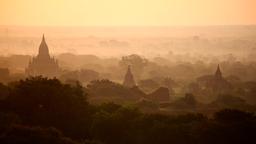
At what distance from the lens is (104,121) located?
893 inches

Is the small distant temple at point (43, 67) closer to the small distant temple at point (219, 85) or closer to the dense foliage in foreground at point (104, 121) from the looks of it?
the small distant temple at point (219, 85)

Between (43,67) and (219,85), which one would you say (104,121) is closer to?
(219,85)

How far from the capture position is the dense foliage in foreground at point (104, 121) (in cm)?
2223

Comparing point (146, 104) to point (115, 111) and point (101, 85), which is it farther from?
point (115, 111)

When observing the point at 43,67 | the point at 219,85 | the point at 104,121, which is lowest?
the point at 104,121

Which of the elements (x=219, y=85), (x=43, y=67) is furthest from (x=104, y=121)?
(x=43, y=67)

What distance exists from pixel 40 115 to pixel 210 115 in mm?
13106

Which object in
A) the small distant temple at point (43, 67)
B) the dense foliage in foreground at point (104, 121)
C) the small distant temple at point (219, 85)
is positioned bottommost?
the dense foliage in foreground at point (104, 121)

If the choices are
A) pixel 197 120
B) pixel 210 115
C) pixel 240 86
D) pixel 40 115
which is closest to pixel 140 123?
pixel 197 120

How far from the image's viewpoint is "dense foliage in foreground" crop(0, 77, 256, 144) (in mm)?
22234

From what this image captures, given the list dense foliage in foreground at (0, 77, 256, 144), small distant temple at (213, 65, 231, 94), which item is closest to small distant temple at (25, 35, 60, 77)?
small distant temple at (213, 65, 231, 94)

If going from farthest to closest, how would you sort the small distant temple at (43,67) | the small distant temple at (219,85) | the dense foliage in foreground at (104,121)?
the small distant temple at (43,67)
the small distant temple at (219,85)
the dense foliage in foreground at (104,121)

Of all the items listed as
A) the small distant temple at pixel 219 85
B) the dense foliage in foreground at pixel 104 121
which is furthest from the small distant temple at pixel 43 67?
the dense foliage in foreground at pixel 104 121

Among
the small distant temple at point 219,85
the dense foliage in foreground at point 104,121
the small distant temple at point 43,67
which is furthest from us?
the small distant temple at point 43,67
